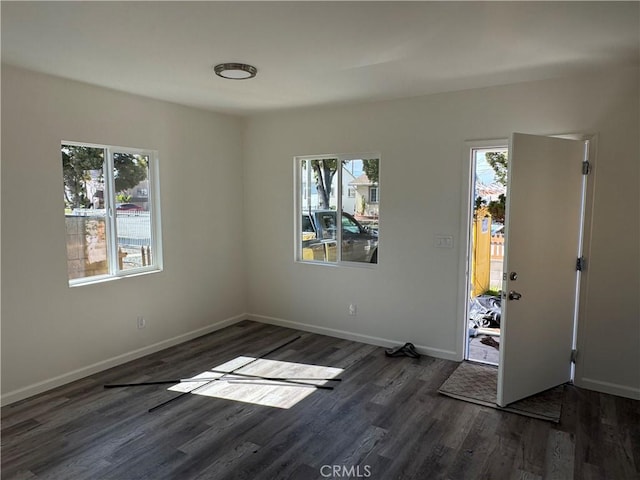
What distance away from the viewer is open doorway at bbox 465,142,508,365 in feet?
14.4

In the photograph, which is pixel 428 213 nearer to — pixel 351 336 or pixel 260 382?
pixel 351 336

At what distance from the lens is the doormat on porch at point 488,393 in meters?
3.06

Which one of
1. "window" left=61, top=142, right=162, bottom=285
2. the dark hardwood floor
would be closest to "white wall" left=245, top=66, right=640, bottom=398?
the dark hardwood floor

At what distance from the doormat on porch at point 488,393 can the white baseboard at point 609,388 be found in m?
0.17

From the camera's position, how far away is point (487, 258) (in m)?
5.67

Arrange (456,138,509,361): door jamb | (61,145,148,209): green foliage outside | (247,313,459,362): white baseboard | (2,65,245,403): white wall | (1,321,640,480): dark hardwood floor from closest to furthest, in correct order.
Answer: (1,321,640,480): dark hardwood floor, (2,65,245,403): white wall, (61,145,148,209): green foliage outside, (456,138,509,361): door jamb, (247,313,459,362): white baseboard

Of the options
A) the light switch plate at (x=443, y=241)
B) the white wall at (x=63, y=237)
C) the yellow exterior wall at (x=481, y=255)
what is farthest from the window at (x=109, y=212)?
the yellow exterior wall at (x=481, y=255)

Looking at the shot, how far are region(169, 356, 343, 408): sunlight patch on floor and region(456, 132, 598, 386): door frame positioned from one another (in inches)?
48.9

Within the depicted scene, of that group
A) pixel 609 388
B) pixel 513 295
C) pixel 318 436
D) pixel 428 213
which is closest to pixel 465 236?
pixel 428 213

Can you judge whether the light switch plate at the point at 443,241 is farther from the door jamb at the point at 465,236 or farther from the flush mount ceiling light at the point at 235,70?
the flush mount ceiling light at the point at 235,70

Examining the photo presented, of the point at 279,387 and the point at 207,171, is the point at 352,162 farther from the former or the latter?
the point at 279,387

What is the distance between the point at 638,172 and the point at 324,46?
8.09 feet

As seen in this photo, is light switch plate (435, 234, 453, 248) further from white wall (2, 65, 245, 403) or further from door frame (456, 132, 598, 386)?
white wall (2, 65, 245, 403)

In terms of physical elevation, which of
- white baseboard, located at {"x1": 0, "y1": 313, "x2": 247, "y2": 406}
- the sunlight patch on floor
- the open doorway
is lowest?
the sunlight patch on floor
